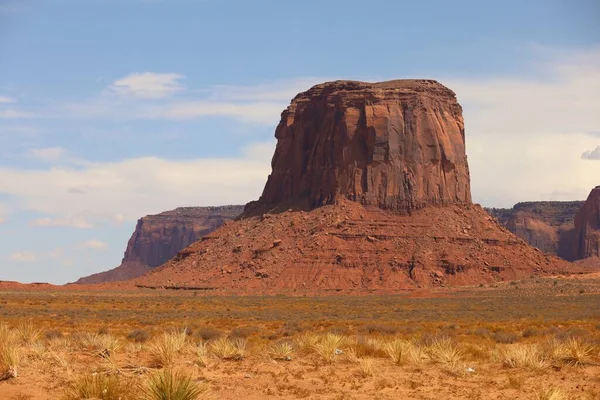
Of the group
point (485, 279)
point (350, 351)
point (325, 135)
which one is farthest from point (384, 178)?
point (350, 351)

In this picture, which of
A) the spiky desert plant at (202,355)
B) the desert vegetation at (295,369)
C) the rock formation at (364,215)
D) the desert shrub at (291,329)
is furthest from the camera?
the rock formation at (364,215)

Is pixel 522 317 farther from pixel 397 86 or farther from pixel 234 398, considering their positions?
pixel 397 86

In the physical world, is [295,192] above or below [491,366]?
above

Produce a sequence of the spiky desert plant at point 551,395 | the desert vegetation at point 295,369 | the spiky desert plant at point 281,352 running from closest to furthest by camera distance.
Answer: the spiky desert plant at point 551,395 → the desert vegetation at point 295,369 → the spiky desert plant at point 281,352

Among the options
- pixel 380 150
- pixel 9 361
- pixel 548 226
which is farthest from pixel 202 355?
pixel 548 226

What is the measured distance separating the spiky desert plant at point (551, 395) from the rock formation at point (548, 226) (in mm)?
163984

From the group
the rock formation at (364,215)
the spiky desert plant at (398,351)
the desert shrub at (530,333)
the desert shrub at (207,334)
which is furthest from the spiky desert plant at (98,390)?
the rock formation at (364,215)

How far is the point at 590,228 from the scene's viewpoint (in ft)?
554

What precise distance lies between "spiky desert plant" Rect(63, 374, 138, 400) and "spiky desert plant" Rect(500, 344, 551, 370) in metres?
9.12

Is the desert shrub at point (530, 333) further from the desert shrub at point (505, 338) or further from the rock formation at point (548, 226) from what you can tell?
the rock formation at point (548, 226)

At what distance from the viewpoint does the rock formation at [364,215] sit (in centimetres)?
9288

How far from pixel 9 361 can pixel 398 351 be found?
29.5ft

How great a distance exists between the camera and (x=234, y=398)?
17000mm

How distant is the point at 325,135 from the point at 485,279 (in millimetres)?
26875
